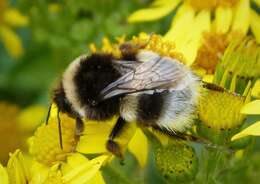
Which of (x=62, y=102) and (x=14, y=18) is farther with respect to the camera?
(x=14, y=18)

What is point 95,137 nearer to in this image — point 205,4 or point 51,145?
point 51,145

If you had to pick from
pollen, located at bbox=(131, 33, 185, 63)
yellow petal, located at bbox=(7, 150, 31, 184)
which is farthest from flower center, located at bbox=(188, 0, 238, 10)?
yellow petal, located at bbox=(7, 150, 31, 184)

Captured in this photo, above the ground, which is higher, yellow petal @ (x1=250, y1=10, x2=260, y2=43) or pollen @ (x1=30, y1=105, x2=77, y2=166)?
yellow petal @ (x1=250, y1=10, x2=260, y2=43)

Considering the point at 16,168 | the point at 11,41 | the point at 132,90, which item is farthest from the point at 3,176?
the point at 11,41

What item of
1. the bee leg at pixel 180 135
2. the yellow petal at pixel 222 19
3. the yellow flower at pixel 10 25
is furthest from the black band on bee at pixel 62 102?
the yellow flower at pixel 10 25

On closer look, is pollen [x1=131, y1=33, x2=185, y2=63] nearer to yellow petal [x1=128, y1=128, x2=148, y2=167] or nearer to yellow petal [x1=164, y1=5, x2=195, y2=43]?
yellow petal [x1=164, y1=5, x2=195, y2=43]

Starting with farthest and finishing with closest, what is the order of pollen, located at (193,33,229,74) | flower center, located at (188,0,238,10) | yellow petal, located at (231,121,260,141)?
flower center, located at (188,0,238,10) → pollen, located at (193,33,229,74) → yellow petal, located at (231,121,260,141)

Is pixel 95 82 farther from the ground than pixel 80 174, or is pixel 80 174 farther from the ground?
pixel 95 82
